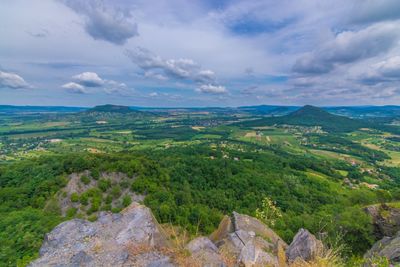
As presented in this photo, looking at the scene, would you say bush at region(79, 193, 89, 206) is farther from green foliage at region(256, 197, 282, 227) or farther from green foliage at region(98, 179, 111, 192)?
green foliage at region(256, 197, 282, 227)

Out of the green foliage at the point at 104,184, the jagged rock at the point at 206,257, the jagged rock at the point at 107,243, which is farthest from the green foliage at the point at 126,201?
the jagged rock at the point at 206,257

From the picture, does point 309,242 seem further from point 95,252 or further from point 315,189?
point 315,189

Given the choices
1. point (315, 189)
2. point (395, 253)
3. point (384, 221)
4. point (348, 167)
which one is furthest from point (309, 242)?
point (348, 167)

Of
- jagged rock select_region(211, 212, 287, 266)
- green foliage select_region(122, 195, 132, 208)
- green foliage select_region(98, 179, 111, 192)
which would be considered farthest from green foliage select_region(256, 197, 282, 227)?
green foliage select_region(98, 179, 111, 192)

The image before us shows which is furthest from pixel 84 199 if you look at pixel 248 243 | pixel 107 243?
pixel 248 243

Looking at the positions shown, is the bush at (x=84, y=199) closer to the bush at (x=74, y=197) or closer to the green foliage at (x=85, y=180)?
the bush at (x=74, y=197)

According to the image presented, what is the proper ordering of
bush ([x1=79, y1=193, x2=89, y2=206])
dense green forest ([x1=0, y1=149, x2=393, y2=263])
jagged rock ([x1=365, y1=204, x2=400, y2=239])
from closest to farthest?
jagged rock ([x1=365, y1=204, x2=400, y2=239]), dense green forest ([x1=0, y1=149, x2=393, y2=263]), bush ([x1=79, y1=193, x2=89, y2=206])
